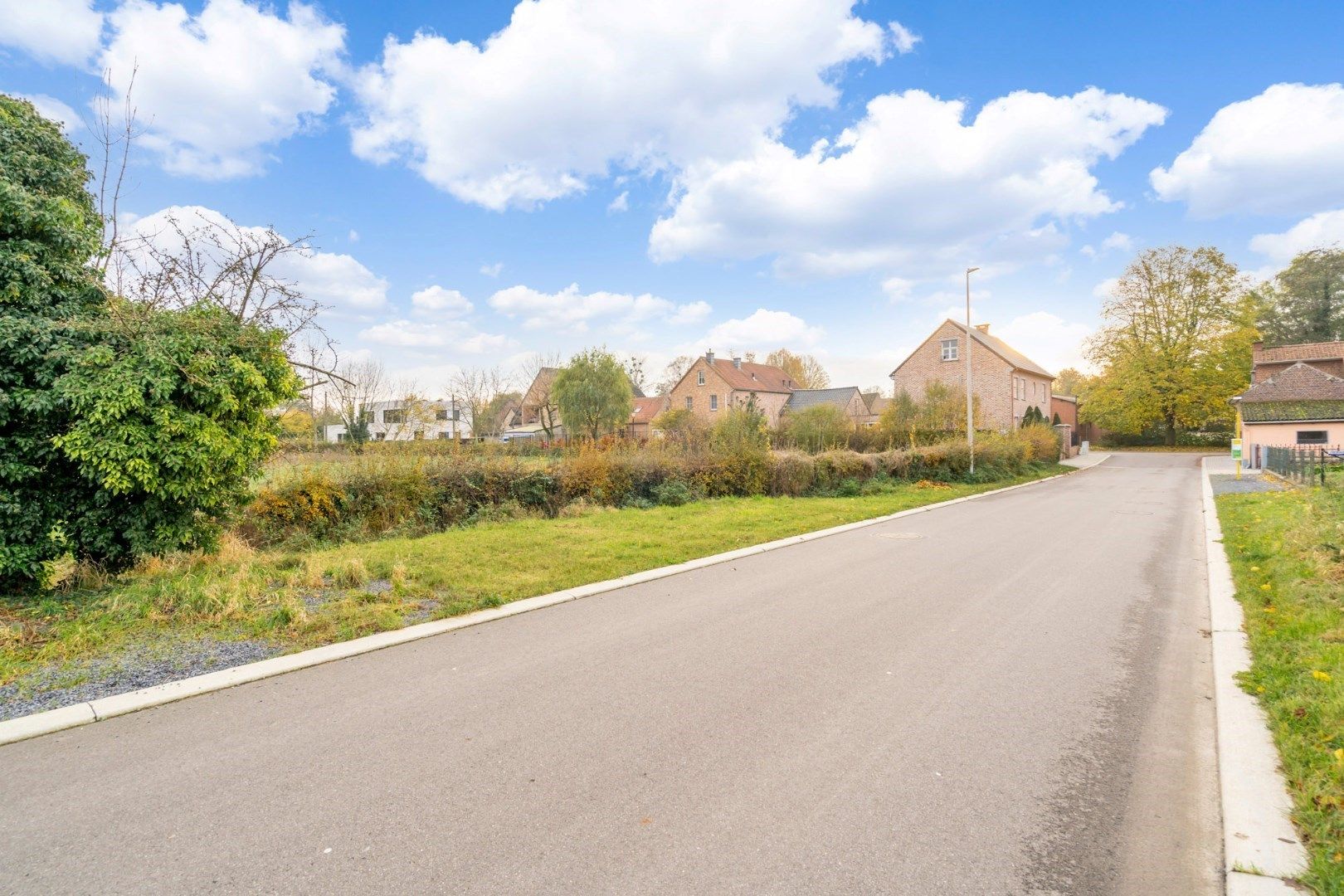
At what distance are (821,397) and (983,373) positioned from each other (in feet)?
57.2

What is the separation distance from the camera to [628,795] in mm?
3312

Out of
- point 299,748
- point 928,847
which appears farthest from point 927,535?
point 299,748

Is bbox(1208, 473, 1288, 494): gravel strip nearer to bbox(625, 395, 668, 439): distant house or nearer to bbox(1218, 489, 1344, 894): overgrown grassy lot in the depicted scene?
bbox(1218, 489, 1344, 894): overgrown grassy lot

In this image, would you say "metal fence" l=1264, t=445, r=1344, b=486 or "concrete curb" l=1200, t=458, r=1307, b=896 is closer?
"concrete curb" l=1200, t=458, r=1307, b=896

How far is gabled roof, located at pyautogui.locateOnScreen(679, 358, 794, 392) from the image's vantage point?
185ft

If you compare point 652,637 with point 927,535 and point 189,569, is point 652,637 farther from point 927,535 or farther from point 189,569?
point 927,535

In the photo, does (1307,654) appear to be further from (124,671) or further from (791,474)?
(791,474)

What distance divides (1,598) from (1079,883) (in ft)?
28.9

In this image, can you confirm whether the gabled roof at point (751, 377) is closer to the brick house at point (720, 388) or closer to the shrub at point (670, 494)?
the brick house at point (720, 388)

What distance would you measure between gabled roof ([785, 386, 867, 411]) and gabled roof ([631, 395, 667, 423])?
12.0m

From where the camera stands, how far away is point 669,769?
3.58 metres

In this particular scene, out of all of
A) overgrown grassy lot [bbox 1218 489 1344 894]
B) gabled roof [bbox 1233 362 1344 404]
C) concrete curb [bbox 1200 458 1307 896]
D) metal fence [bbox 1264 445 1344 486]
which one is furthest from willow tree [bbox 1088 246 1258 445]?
concrete curb [bbox 1200 458 1307 896]

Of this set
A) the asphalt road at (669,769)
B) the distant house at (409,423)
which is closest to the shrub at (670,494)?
the distant house at (409,423)

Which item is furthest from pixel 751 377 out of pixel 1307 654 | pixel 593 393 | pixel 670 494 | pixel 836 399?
pixel 1307 654
